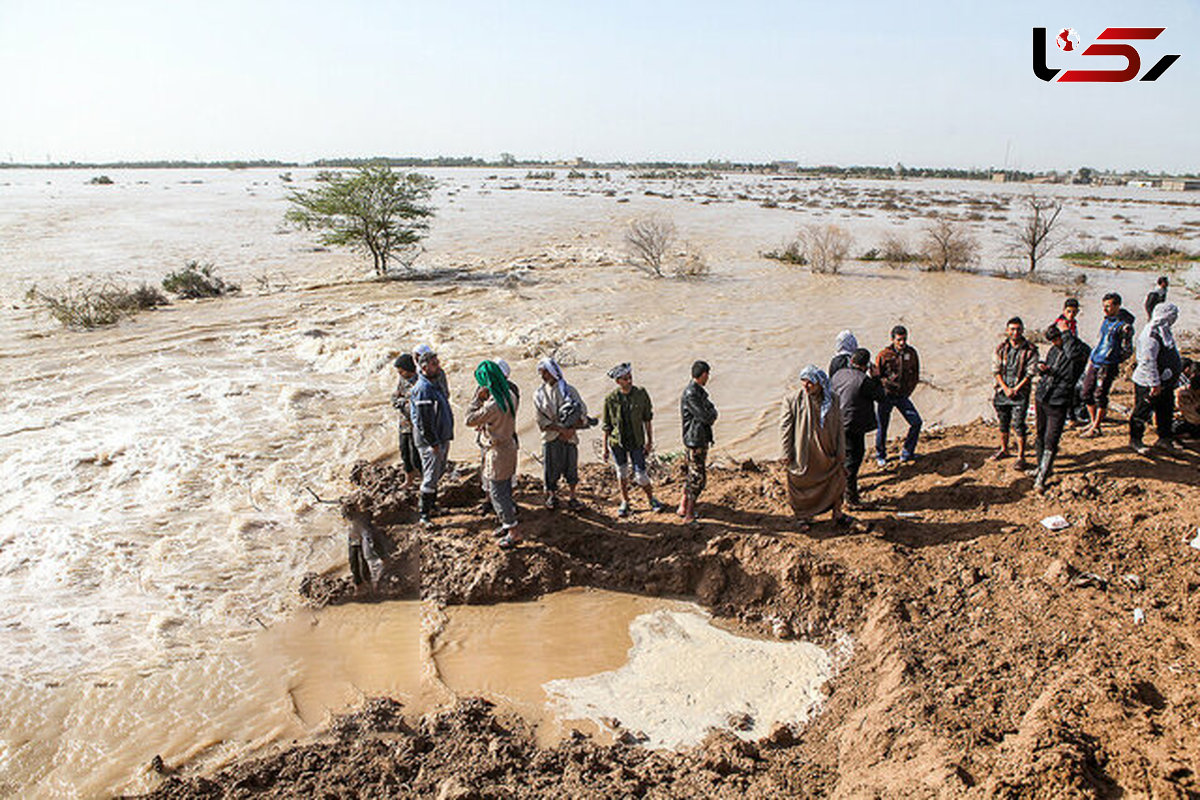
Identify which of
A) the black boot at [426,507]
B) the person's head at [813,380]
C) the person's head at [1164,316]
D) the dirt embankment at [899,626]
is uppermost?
the person's head at [1164,316]

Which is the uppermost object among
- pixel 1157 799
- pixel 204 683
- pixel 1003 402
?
pixel 1003 402

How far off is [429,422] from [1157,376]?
20.5ft

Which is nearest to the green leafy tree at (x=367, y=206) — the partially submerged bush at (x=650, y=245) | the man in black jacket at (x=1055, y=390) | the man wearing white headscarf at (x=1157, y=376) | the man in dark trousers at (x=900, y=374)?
the partially submerged bush at (x=650, y=245)

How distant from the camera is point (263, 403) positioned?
10320 mm

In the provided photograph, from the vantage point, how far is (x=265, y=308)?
1659 centimetres

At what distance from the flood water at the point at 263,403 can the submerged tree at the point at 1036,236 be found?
989 mm

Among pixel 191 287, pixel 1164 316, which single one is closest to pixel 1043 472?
pixel 1164 316

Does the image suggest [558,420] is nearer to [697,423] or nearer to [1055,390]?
[697,423]

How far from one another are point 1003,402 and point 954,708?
352 centimetres

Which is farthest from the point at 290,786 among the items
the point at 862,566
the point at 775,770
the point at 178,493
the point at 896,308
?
the point at 896,308

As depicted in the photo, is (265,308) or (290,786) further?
(265,308)

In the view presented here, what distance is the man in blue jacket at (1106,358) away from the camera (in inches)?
267

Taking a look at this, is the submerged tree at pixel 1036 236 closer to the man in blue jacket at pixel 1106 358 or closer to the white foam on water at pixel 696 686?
the man in blue jacket at pixel 1106 358

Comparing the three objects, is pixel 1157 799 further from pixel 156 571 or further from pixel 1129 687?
pixel 156 571
